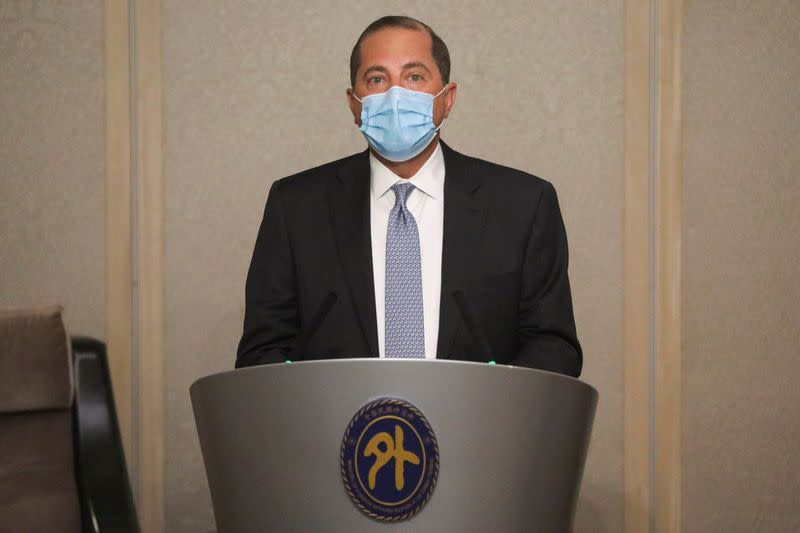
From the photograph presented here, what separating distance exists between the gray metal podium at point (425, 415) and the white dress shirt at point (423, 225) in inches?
24.0

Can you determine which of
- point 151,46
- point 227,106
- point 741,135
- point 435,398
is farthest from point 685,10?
point 435,398

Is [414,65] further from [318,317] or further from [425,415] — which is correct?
[425,415]

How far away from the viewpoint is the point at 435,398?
103cm

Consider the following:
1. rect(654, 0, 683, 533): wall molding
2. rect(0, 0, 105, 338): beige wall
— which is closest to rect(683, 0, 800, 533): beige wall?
rect(654, 0, 683, 533): wall molding

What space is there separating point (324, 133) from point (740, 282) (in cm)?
120

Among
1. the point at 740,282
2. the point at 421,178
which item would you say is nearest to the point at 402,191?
the point at 421,178

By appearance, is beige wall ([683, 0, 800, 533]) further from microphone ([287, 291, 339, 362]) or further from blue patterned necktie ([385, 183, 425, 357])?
microphone ([287, 291, 339, 362])

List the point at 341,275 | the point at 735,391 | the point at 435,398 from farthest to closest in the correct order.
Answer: the point at 735,391
the point at 341,275
the point at 435,398

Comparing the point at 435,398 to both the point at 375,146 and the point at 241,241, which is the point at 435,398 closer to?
the point at 375,146

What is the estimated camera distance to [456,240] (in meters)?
1.71

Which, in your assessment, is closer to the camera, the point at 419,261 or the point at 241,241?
the point at 419,261

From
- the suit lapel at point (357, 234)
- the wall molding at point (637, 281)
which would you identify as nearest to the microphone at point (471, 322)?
the suit lapel at point (357, 234)

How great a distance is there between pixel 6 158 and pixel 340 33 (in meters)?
0.91

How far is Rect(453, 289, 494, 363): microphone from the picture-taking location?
1611 mm
